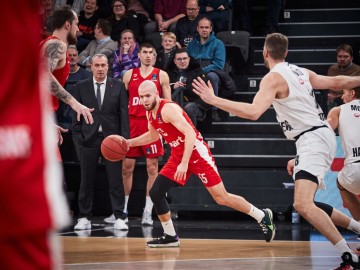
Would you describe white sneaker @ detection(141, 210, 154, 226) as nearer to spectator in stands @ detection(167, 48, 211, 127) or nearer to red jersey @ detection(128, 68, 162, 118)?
red jersey @ detection(128, 68, 162, 118)

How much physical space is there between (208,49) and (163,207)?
14.1ft

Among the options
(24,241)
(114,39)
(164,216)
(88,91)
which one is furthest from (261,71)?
(24,241)

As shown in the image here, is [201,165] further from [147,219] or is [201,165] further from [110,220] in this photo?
[110,220]

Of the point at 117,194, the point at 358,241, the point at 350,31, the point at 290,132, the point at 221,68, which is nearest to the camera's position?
the point at 290,132

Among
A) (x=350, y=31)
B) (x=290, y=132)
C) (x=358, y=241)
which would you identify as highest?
(x=350, y=31)

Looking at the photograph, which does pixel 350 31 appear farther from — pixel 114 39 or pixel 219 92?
pixel 114 39

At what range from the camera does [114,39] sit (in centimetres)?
1301

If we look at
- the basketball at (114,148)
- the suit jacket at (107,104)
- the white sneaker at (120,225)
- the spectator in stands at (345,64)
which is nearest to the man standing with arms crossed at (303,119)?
the basketball at (114,148)

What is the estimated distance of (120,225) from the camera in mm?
10164

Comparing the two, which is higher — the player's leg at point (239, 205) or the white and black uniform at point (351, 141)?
the white and black uniform at point (351, 141)

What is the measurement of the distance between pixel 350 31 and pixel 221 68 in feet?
9.97

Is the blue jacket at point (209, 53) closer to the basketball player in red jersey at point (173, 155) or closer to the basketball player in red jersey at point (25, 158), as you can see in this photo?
the basketball player in red jersey at point (173, 155)

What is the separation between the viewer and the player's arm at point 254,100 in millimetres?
6207

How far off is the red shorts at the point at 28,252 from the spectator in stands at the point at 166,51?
33.1 feet
